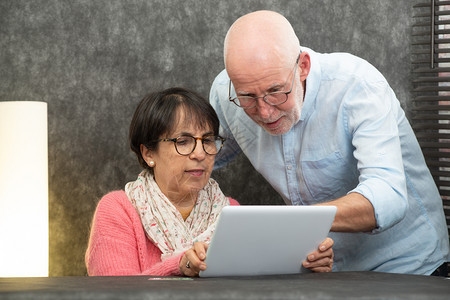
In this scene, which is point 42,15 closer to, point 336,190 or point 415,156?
point 336,190

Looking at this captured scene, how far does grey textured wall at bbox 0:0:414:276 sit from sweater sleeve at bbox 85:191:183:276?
88 cm

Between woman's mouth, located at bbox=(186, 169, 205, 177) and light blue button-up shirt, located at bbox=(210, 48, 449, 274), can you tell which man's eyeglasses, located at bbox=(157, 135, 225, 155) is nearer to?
woman's mouth, located at bbox=(186, 169, 205, 177)

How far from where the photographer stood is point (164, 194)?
6.79ft

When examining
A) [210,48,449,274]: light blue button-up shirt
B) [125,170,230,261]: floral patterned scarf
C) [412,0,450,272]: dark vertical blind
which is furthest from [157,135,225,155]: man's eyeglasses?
[412,0,450,272]: dark vertical blind

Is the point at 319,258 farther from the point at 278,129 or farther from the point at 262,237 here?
the point at 278,129

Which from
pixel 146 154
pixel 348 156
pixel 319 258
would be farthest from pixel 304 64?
pixel 319 258

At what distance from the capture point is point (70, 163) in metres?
2.83

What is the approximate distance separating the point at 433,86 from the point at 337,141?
94 centimetres

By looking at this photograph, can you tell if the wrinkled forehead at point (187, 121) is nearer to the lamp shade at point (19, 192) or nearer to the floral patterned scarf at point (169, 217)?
the floral patterned scarf at point (169, 217)

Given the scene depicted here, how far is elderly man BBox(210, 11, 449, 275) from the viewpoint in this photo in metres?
1.86

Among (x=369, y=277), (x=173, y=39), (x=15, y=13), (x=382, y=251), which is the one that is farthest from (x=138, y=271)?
(x=15, y=13)

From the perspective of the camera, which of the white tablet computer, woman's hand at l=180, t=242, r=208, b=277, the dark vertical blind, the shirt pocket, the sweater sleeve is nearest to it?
the white tablet computer

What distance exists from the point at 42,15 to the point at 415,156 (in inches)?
67.3

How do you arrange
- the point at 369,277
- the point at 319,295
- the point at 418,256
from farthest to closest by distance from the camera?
the point at 418,256
the point at 369,277
the point at 319,295
